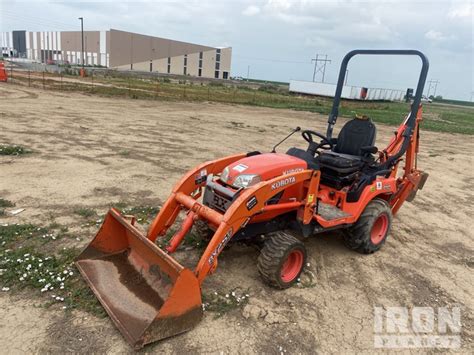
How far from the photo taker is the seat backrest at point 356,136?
5012 millimetres

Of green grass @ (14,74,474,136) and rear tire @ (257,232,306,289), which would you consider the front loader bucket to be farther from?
green grass @ (14,74,474,136)

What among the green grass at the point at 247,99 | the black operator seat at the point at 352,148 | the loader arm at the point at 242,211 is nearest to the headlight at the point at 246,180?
the loader arm at the point at 242,211

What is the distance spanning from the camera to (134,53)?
282 feet

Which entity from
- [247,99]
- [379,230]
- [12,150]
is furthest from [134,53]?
[379,230]

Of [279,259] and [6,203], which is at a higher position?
[279,259]

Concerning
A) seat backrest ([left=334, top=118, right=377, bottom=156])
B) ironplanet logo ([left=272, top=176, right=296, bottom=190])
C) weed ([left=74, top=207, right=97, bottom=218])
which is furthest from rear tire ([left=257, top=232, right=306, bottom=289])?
weed ([left=74, top=207, right=97, bottom=218])

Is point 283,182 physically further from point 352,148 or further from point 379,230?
point 379,230

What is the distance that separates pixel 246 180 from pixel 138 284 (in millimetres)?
1449

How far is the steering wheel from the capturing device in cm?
496

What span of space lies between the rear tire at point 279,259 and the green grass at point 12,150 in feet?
21.5

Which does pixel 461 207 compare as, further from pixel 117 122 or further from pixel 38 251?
pixel 117 122

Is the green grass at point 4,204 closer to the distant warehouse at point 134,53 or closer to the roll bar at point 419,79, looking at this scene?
the roll bar at point 419,79

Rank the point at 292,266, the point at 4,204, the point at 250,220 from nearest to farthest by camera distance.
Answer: the point at 250,220 → the point at 292,266 → the point at 4,204

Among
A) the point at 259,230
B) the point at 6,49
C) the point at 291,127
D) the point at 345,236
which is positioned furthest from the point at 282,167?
the point at 6,49
